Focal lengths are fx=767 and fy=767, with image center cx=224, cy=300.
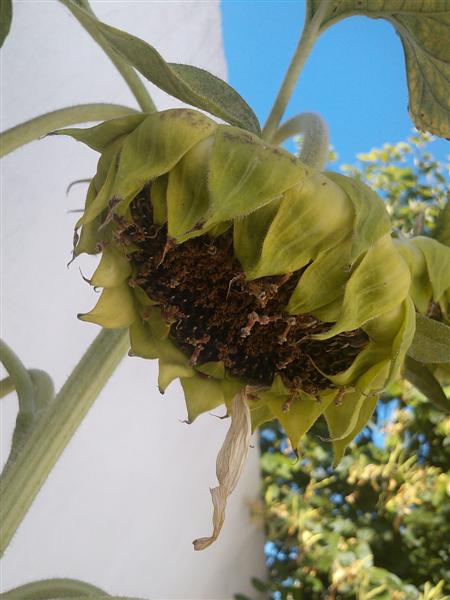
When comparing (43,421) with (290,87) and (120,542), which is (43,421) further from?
(120,542)

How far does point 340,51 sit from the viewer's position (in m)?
0.85

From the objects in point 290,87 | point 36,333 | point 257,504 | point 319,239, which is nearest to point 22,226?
point 36,333

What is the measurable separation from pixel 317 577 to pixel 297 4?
0.94 meters

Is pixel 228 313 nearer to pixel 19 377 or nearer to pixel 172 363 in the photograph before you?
pixel 172 363

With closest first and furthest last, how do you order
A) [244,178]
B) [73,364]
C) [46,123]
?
[244,178], [46,123], [73,364]

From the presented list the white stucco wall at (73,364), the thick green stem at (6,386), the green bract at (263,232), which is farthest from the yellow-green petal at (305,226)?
the white stucco wall at (73,364)

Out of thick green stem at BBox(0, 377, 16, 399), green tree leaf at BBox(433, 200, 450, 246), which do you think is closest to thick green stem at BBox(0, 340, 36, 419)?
thick green stem at BBox(0, 377, 16, 399)

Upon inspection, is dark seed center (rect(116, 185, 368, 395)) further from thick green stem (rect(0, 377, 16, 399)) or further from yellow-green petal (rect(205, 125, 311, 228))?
thick green stem (rect(0, 377, 16, 399))

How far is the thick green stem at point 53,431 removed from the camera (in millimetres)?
354

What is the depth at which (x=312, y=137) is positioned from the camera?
41cm

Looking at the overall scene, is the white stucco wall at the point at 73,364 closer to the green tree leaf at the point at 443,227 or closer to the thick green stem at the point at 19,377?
the thick green stem at the point at 19,377

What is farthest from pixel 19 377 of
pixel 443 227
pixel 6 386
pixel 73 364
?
pixel 73 364

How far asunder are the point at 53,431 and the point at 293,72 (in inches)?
9.9

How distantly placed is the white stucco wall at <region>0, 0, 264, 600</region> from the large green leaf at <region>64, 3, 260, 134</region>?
1.23 feet
